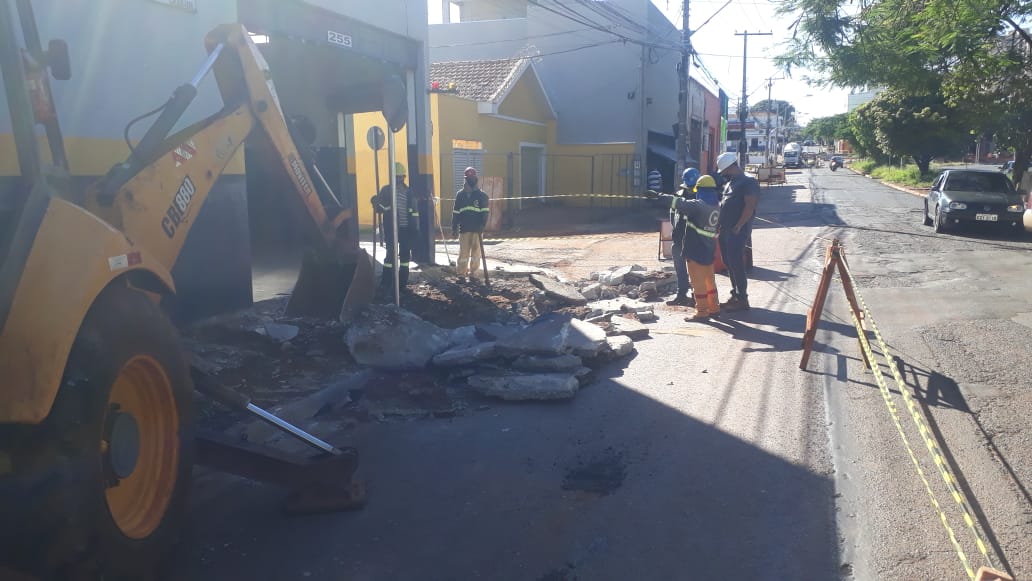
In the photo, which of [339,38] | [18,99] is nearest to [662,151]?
[339,38]

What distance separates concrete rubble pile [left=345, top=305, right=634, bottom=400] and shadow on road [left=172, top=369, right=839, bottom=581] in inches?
33.2

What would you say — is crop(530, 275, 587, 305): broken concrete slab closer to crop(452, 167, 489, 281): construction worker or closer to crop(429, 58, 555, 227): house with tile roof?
crop(452, 167, 489, 281): construction worker

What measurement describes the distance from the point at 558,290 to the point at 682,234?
2087 mm

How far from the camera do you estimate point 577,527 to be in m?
4.56

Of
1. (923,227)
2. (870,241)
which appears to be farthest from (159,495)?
(923,227)

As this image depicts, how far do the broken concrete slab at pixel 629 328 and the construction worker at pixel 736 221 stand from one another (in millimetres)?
1372

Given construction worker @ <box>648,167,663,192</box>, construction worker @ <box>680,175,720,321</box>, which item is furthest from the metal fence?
construction worker @ <box>680,175,720,321</box>

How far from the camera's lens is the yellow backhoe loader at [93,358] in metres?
3.03

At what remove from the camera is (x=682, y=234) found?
10.7 metres

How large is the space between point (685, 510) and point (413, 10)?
37.1 feet

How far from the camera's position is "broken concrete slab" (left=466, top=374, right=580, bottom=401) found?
6.94 meters

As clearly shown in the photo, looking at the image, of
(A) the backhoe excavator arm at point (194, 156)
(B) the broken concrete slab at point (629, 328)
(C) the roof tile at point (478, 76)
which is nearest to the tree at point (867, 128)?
(C) the roof tile at point (478, 76)

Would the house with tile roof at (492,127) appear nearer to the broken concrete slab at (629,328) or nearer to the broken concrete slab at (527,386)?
the broken concrete slab at (629,328)

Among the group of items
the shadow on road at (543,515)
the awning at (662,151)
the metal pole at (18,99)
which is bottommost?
the shadow on road at (543,515)
